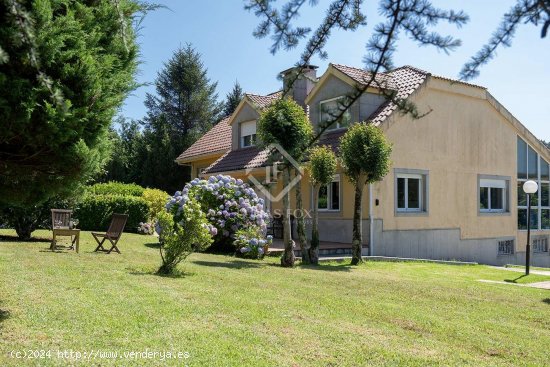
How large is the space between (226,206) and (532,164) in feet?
50.8

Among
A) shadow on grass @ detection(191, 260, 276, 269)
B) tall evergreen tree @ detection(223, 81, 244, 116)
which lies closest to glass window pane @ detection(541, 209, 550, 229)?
shadow on grass @ detection(191, 260, 276, 269)

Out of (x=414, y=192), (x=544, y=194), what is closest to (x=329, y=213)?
(x=414, y=192)

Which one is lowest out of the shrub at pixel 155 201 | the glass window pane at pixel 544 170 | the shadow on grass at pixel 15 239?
the shadow on grass at pixel 15 239

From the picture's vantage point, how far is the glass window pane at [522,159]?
23.0 meters

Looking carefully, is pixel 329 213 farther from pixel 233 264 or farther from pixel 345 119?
pixel 345 119

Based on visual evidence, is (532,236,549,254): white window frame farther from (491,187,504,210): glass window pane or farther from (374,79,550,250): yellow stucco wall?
(491,187,504,210): glass window pane

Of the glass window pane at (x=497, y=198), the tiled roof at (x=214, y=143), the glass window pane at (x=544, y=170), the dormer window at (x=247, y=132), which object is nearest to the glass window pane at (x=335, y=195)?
the dormer window at (x=247, y=132)

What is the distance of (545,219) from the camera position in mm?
23234

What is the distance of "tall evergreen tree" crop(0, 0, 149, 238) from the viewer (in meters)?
5.72

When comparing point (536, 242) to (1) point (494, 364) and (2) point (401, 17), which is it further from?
(2) point (401, 17)

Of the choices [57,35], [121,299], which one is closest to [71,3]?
[57,35]

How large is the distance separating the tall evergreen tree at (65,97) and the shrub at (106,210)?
14.8 m

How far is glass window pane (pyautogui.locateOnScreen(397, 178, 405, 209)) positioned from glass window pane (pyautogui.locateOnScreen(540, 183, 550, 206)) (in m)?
8.62

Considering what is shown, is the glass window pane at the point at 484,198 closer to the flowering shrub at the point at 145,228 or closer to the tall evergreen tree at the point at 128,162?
the flowering shrub at the point at 145,228
